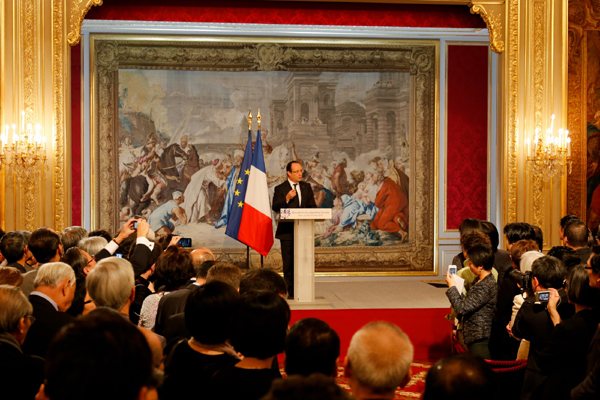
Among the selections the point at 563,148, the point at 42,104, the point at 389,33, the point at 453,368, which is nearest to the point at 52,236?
the point at 453,368

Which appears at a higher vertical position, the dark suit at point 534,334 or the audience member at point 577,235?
the audience member at point 577,235

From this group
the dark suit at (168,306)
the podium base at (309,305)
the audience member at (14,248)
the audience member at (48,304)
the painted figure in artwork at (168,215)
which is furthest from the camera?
the painted figure in artwork at (168,215)

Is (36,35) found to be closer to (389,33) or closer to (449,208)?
(389,33)

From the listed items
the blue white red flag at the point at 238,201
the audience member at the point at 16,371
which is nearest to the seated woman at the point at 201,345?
the audience member at the point at 16,371

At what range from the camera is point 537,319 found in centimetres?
349

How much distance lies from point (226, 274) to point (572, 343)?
5.91ft

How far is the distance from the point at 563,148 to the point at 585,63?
2.08 m

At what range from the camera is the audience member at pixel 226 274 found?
127 inches

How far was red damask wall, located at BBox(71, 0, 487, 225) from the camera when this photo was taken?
8.99 metres

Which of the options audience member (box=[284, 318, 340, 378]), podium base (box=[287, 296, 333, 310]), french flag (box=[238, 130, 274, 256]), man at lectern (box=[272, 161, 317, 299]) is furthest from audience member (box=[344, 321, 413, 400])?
french flag (box=[238, 130, 274, 256])

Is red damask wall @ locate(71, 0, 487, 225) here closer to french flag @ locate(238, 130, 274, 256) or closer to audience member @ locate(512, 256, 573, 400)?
french flag @ locate(238, 130, 274, 256)

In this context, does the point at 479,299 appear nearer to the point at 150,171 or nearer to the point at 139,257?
the point at 139,257

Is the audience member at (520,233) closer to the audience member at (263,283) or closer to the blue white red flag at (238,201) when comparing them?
the audience member at (263,283)

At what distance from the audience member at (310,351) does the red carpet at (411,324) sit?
4043 millimetres
